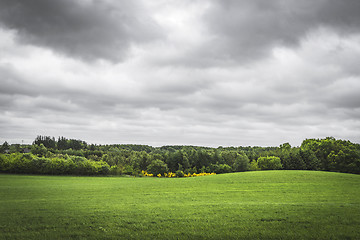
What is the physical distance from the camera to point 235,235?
1366 cm

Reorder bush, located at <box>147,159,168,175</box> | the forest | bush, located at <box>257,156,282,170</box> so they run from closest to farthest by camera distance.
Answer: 1. the forest
2. bush, located at <box>257,156,282,170</box>
3. bush, located at <box>147,159,168,175</box>

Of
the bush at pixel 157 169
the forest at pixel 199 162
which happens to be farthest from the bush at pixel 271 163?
the bush at pixel 157 169

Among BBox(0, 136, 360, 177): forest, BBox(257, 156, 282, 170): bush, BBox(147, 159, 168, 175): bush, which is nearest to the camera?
BBox(0, 136, 360, 177): forest

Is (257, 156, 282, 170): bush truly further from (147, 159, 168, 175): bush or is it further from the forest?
(147, 159, 168, 175): bush

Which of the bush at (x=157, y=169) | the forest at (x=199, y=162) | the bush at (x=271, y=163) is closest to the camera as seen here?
the forest at (x=199, y=162)

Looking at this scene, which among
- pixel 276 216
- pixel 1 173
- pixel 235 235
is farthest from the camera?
pixel 1 173

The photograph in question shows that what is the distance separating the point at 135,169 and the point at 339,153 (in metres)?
88.5

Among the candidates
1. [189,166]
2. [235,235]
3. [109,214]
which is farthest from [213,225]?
[189,166]

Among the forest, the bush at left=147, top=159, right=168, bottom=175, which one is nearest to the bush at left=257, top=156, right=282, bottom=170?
the forest

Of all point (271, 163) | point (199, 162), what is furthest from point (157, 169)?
Answer: point (271, 163)

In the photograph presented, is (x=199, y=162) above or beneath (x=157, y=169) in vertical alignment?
above

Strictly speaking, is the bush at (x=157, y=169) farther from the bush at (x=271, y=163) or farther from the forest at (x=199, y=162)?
the bush at (x=271, y=163)

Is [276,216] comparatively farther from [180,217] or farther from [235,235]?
[180,217]

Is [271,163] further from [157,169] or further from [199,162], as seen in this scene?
[157,169]
